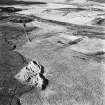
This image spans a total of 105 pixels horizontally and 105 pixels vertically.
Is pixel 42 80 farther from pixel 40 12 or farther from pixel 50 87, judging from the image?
pixel 40 12

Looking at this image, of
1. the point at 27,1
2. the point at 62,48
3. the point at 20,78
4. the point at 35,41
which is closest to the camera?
the point at 20,78

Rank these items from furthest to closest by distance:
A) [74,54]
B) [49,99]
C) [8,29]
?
[8,29]
[74,54]
[49,99]

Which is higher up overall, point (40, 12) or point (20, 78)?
point (40, 12)

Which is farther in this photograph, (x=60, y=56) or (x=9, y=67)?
(x=60, y=56)

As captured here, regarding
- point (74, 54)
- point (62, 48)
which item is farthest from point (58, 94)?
point (62, 48)

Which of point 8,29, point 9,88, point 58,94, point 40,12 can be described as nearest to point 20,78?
point 9,88

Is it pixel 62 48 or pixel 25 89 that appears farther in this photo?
pixel 62 48
